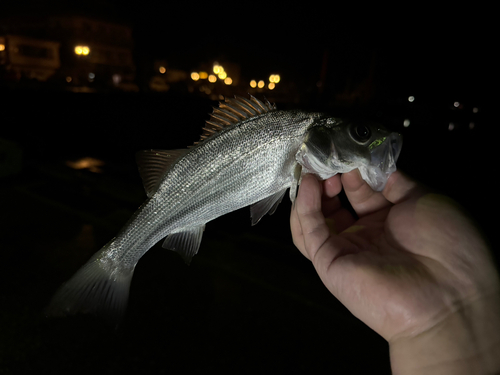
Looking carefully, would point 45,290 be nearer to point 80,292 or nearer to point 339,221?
point 80,292

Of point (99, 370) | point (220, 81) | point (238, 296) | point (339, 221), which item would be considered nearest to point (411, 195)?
point (339, 221)

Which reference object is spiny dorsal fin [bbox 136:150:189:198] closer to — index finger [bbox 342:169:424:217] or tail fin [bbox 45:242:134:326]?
tail fin [bbox 45:242:134:326]

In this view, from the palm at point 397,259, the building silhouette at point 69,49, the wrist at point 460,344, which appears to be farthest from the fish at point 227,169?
the building silhouette at point 69,49

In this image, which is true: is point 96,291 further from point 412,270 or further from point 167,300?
point 412,270

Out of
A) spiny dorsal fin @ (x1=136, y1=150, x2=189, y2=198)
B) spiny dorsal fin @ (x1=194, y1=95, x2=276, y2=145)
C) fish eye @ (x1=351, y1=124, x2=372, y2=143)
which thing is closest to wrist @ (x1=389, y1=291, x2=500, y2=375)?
fish eye @ (x1=351, y1=124, x2=372, y2=143)

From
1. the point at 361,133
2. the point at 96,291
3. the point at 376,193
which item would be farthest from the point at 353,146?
the point at 96,291
